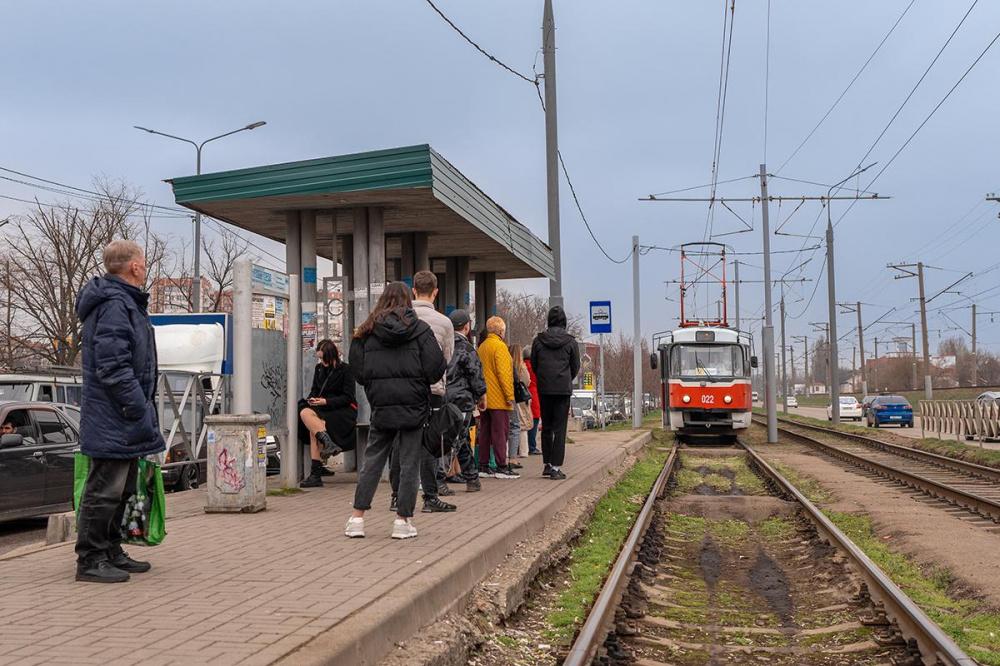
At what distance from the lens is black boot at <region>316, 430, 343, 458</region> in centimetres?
1157

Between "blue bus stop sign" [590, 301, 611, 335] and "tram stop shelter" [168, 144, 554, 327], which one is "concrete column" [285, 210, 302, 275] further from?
"blue bus stop sign" [590, 301, 611, 335]

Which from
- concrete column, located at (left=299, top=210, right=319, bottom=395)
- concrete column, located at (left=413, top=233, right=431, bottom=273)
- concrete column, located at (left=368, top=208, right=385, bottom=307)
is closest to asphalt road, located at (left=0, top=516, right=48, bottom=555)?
concrete column, located at (left=299, top=210, right=319, bottom=395)

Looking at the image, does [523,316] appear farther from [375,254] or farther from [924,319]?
[375,254]

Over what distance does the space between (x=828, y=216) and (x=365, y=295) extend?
2919cm

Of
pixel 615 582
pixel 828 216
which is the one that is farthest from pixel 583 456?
pixel 828 216

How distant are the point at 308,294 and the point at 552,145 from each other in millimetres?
7563

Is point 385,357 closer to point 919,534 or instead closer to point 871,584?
point 871,584

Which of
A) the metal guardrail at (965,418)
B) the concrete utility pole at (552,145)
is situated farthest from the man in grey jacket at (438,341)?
the metal guardrail at (965,418)

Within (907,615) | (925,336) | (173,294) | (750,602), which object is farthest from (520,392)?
(925,336)

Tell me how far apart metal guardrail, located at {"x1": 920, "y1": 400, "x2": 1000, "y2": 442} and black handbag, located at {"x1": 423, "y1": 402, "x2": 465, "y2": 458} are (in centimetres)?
1979

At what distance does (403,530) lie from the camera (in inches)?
296

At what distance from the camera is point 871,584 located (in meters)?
7.43

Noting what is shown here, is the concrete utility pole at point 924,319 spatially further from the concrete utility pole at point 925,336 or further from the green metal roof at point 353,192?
the green metal roof at point 353,192

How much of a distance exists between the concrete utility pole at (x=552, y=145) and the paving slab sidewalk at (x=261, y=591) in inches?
406
